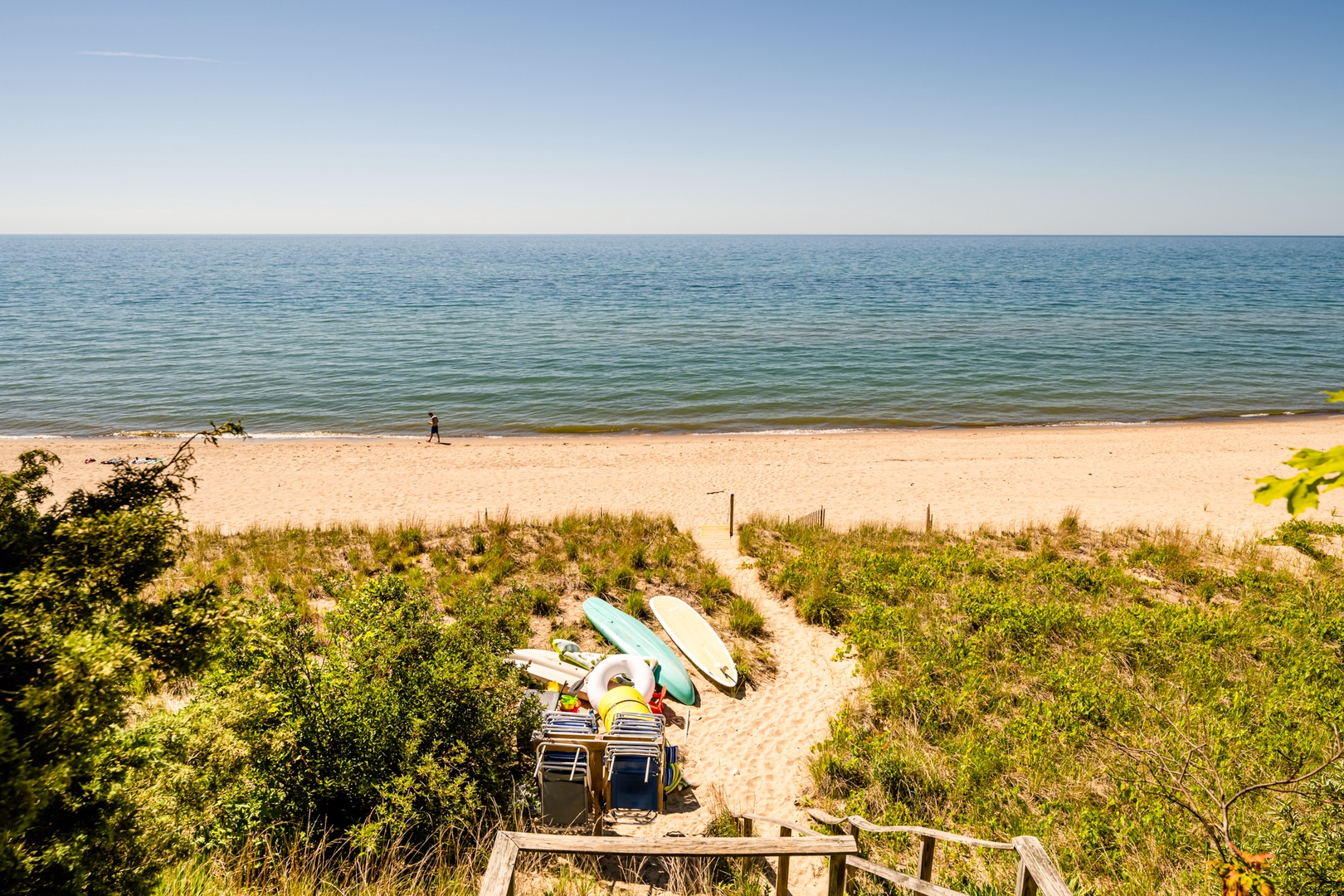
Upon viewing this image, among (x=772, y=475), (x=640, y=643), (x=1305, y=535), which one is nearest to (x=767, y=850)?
(x=640, y=643)

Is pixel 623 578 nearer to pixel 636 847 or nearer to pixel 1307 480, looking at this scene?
pixel 636 847

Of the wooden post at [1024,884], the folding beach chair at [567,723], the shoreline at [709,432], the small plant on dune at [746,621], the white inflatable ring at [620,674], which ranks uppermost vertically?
the wooden post at [1024,884]

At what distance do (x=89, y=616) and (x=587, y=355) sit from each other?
146 feet

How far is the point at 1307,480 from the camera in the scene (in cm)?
221

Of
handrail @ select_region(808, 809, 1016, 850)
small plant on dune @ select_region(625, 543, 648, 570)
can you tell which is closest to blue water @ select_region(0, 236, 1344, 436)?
small plant on dune @ select_region(625, 543, 648, 570)

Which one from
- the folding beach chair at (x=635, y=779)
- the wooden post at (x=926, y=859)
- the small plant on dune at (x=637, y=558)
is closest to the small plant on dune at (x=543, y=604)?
the small plant on dune at (x=637, y=558)

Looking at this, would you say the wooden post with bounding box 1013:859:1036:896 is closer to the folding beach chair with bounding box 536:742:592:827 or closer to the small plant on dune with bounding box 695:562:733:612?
the folding beach chair with bounding box 536:742:592:827

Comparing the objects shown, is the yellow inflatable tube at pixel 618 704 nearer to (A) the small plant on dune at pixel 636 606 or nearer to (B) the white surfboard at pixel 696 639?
(B) the white surfboard at pixel 696 639

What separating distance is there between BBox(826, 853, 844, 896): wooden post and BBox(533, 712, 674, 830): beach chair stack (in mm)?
3397

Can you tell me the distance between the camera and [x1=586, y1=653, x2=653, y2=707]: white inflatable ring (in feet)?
33.2

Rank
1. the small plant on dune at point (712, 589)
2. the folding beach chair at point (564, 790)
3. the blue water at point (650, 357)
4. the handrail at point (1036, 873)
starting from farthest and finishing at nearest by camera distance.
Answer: the blue water at point (650, 357) < the small plant on dune at point (712, 589) < the folding beach chair at point (564, 790) < the handrail at point (1036, 873)

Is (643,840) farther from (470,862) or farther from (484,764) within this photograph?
(484,764)

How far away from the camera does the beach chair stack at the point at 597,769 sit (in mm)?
7887

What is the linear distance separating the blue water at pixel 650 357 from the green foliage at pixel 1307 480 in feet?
103
